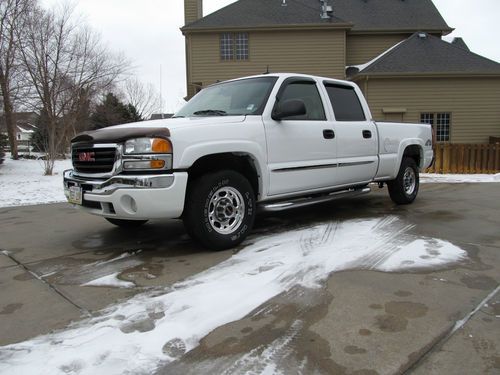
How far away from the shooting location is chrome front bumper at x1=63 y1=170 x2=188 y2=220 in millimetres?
4254

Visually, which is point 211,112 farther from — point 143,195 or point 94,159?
point 143,195

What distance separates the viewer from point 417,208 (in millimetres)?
7312

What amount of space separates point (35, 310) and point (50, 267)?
3.70 feet

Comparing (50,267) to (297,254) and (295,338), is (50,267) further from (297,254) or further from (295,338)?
(295,338)

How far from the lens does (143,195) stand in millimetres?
4254

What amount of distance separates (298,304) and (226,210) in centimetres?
168

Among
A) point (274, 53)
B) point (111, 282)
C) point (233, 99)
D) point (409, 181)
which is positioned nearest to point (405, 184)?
point (409, 181)

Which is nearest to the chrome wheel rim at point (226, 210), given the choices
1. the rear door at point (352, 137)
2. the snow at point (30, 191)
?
the rear door at point (352, 137)

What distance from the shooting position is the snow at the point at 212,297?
268 centimetres

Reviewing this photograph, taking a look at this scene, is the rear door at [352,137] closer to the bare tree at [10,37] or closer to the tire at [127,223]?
the tire at [127,223]

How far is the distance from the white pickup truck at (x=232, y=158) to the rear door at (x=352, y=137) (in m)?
0.01

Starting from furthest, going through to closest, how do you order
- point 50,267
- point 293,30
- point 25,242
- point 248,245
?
point 293,30 < point 25,242 < point 248,245 < point 50,267

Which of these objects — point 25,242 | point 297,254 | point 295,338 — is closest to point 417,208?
point 297,254

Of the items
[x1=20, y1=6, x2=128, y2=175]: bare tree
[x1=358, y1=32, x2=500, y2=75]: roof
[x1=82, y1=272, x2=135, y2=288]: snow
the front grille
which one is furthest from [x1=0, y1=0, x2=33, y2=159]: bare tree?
[x1=82, y1=272, x2=135, y2=288]: snow
